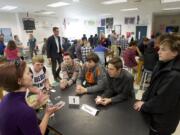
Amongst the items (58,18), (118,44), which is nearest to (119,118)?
(118,44)

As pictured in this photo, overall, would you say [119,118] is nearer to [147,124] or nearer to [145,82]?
[147,124]

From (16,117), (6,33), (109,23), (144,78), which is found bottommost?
(144,78)

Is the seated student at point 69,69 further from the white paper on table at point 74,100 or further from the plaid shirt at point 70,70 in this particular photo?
the white paper on table at point 74,100

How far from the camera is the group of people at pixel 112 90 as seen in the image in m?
0.91

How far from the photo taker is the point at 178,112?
1.26 m

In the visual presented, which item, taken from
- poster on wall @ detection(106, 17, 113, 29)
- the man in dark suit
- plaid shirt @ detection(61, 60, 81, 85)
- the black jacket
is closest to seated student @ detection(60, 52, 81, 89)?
plaid shirt @ detection(61, 60, 81, 85)

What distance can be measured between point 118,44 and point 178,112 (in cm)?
585

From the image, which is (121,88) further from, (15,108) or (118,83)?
(15,108)

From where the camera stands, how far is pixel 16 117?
0.88 meters

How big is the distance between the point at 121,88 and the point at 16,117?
3.77 ft

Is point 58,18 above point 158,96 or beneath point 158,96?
above

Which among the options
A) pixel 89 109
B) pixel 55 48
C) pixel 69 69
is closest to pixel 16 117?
pixel 89 109

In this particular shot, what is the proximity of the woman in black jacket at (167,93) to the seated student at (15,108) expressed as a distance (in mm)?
956

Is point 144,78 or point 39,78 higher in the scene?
point 39,78
